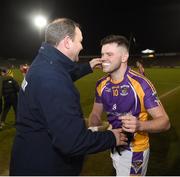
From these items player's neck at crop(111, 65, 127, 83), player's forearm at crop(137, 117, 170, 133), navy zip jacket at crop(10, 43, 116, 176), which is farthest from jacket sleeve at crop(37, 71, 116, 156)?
player's neck at crop(111, 65, 127, 83)

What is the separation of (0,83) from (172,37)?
89832mm

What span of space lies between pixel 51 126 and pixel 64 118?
0.45ft

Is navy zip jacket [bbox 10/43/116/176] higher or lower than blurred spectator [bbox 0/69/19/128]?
higher

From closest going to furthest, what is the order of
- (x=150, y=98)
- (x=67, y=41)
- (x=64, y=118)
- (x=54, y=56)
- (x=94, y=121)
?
(x=64, y=118) < (x=54, y=56) < (x=67, y=41) < (x=150, y=98) < (x=94, y=121)

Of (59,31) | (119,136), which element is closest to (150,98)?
(119,136)

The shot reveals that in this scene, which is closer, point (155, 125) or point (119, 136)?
point (119, 136)

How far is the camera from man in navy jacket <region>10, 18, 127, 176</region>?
292cm

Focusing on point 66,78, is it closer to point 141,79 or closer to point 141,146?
point 141,79

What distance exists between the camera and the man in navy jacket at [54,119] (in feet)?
9.59

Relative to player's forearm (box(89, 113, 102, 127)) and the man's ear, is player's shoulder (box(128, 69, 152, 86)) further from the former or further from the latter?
the man's ear

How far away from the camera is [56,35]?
327 centimetres

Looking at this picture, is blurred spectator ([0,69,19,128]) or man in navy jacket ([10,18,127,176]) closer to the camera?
man in navy jacket ([10,18,127,176])

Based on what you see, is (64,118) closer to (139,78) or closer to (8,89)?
(139,78)

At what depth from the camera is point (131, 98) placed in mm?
4516
